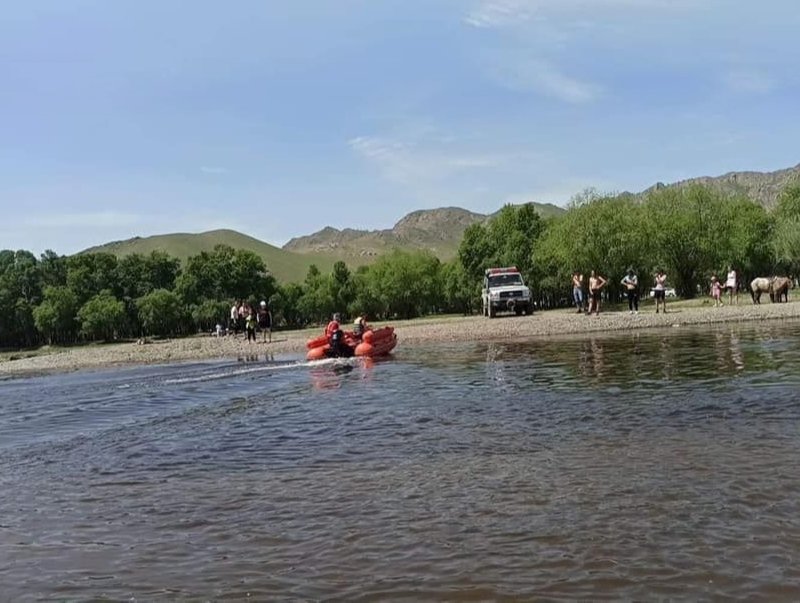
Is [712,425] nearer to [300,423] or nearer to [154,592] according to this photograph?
[300,423]

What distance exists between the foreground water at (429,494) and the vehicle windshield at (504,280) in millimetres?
29858

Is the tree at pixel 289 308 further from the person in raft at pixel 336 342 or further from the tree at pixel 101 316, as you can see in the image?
the person in raft at pixel 336 342

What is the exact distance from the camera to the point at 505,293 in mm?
48281

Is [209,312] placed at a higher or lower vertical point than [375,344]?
higher

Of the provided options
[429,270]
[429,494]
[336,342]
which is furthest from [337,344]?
[429,270]

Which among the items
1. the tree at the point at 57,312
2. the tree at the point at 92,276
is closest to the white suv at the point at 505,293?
the tree at the point at 57,312

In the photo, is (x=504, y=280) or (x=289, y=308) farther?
(x=289, y=308)

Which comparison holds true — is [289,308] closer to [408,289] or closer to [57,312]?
[408,289]

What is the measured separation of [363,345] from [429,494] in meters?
21.3

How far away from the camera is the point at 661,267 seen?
77.0 meters

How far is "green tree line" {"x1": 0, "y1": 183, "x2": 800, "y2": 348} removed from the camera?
72.8 metres

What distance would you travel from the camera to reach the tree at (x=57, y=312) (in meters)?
122

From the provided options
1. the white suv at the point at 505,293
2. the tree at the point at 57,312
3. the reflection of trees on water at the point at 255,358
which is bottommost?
the reflection of trees on water at the point at 255,358

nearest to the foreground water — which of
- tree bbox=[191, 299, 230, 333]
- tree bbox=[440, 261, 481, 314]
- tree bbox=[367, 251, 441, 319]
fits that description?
tree bbox=[440, 261, 481, 314]
